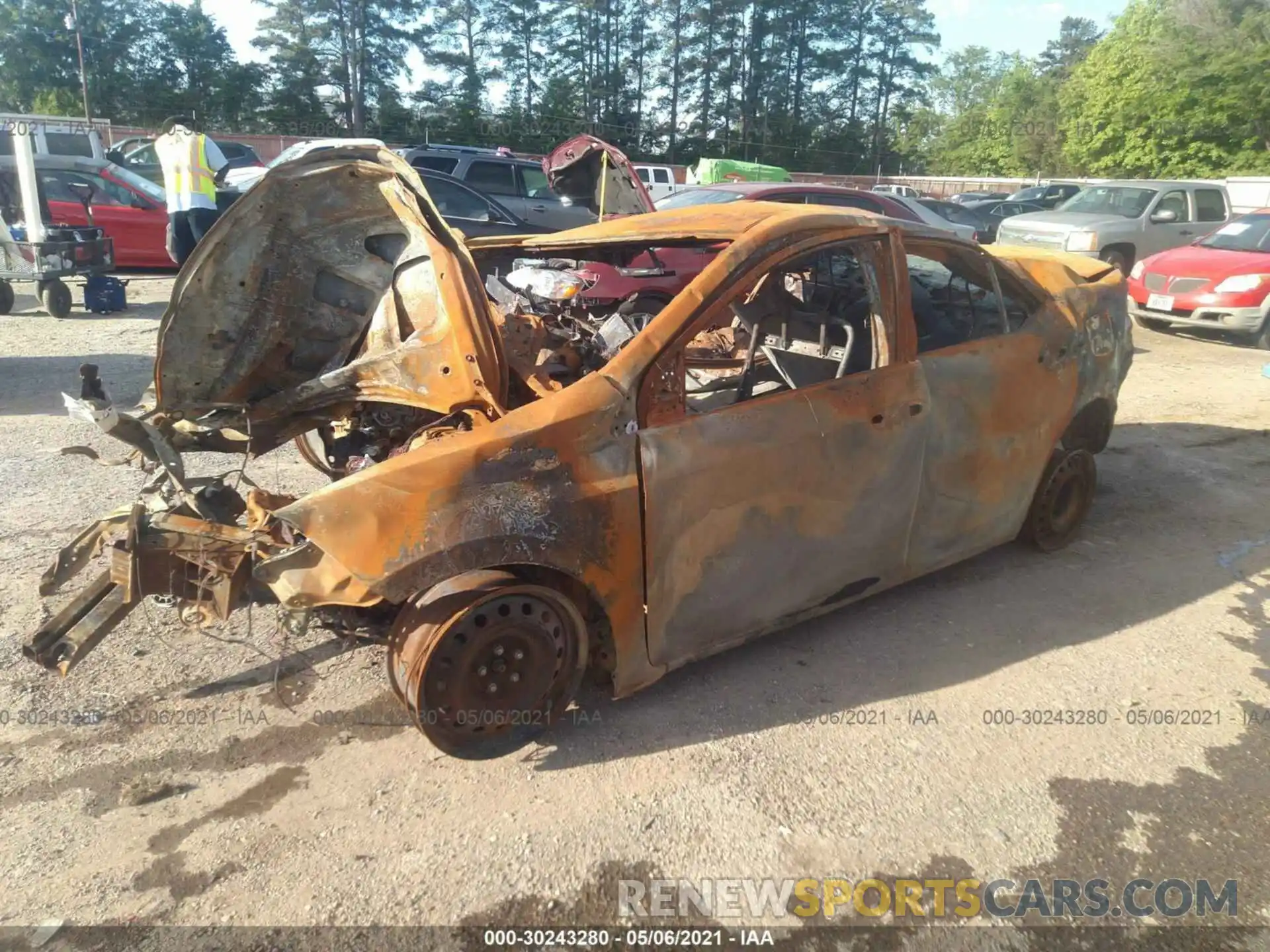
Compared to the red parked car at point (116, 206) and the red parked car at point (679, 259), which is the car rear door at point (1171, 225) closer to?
the red parked car at point (679, 259)

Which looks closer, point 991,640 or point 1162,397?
point 991,640

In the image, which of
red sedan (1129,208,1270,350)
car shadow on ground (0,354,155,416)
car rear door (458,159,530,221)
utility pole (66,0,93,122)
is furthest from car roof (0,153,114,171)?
utility pole (66,0,93,122)

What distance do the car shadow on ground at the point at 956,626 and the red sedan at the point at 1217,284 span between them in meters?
5.75

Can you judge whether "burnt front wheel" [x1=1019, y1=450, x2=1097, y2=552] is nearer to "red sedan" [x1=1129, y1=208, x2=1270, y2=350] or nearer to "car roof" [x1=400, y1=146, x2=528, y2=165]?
"red sedan" [x1=1129, y1=208, x2=1270, y2=350]

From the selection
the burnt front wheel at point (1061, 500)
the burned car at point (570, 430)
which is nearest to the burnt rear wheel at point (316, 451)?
the burned car at point (570, 430)

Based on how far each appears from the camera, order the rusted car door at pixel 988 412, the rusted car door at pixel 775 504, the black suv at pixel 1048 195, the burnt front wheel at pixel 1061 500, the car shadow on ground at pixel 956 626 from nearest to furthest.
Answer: the rusted car door at pixel 775 504 → the car shadow on ground at pixel 956 626 → the rusted car door at pixel 988 412 → the burnt front wheel at pixel 1061 500 → the black suv at pixel 1048 195

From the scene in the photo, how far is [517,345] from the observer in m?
3.42

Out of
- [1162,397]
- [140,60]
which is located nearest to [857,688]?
[1162,397]

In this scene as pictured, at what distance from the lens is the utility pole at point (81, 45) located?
109ft

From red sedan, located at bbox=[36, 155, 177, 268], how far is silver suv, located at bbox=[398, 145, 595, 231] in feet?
12.4

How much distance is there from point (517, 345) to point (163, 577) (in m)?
1.50

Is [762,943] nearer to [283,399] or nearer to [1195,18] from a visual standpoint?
[283,399]

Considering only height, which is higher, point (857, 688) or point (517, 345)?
point (517, 345)

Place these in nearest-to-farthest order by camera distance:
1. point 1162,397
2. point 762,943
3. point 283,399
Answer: point 762,943, point 283,399, point 1162,397
